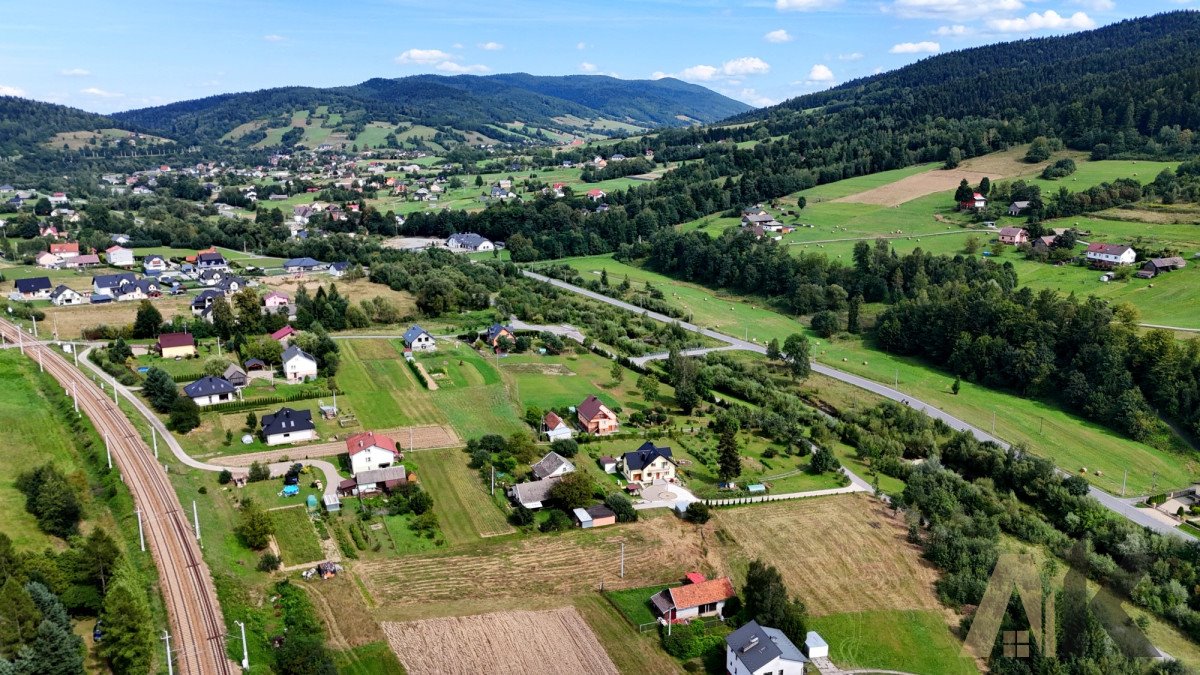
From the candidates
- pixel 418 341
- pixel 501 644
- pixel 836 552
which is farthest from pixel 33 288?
pixel 836 552

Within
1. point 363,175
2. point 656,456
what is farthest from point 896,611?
point 363,175

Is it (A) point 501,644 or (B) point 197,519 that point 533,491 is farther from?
(B) point 197,519

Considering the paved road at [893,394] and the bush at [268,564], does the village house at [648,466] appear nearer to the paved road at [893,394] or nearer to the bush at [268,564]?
the bush at [268,564]

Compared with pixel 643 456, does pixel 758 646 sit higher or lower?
lower

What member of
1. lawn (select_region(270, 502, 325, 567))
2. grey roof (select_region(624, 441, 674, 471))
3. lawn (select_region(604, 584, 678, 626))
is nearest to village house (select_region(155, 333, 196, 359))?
lawn (select_region(270, 502, 325, 567))

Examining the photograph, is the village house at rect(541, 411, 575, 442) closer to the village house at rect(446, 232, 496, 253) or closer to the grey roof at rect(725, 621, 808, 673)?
the grey roof at rect(725, 621, 808, 673)

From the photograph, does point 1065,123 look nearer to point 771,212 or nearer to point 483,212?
point 771,212
